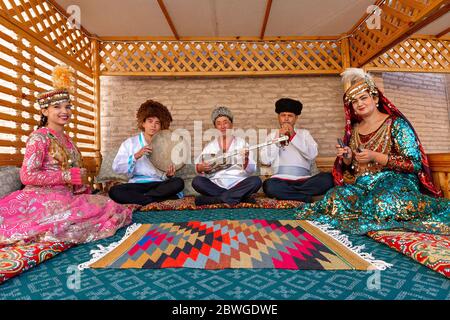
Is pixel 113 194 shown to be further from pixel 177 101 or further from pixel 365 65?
pixel 365 65

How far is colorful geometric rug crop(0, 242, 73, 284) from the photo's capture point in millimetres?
1112

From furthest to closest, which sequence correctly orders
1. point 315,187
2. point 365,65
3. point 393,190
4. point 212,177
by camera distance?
1. point 365,65
2. point 212,177
3. point 315,187
4. point 393,190

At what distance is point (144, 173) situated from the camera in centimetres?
312

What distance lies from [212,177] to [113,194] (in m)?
1.13

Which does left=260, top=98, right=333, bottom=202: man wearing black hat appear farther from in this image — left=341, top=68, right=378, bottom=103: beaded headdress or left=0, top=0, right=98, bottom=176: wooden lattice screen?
left=0, top=0, right=98, bottom=176: wooden lattice screen

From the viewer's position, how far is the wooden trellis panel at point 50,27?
2543mm

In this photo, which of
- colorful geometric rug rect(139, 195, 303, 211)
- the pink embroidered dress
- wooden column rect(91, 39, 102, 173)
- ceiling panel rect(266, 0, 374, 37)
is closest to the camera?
the pink embroidered dress

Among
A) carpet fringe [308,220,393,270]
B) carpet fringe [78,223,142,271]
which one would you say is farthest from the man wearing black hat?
carpet fringe [78,223,142,271]

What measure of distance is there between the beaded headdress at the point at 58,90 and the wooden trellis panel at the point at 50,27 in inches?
36.7

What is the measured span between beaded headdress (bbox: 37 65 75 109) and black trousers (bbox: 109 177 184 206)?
1.22 metres

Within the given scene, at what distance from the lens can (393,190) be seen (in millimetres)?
1725

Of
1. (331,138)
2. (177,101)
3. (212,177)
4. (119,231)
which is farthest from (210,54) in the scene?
(119,231)

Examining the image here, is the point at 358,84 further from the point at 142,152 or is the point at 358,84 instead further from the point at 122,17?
the point at 122,17

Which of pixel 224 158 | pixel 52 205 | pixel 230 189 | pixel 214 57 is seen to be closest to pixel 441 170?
pixel 230 189
